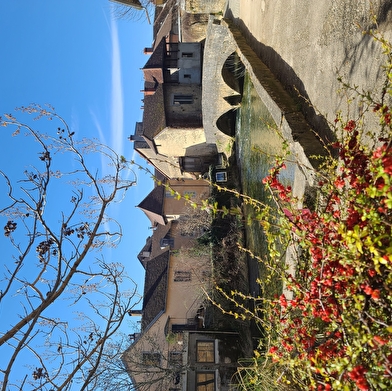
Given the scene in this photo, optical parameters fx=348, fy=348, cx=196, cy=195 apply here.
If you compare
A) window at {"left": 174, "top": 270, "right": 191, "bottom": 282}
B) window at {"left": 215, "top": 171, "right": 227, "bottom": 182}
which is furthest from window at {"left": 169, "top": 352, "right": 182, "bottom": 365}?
window at {"left": 215, "top": 171, "right": 227, "bottom": 182}

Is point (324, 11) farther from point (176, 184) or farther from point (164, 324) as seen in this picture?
point (176, 184)

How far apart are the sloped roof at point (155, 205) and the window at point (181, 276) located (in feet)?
18.3

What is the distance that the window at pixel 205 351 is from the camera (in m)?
13.5

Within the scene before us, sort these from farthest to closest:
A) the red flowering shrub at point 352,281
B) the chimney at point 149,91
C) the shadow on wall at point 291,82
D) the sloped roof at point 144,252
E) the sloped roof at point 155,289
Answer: the sloped roof at point 144,252, the chimney at point 149,91, the sloped roof at point 155,289, the shadow on wall at point 291,82, the red flowering shrub at point 352,281

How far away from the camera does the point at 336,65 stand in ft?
18.2

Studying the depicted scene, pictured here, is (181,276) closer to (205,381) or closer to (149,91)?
(205,381)

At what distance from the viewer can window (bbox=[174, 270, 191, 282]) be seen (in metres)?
20.2

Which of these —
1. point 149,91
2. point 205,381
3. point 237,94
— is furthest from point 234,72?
point 205,381

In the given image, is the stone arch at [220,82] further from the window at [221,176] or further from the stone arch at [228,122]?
the window at [221,176]

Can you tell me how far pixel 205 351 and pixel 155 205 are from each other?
43.9 ft

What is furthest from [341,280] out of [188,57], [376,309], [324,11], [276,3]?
[188,57]

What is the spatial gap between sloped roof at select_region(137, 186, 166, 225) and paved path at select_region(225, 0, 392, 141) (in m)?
16.6

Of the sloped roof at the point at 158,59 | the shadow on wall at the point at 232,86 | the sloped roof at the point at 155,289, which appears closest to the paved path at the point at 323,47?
the shadow on wall at the point at 232,86

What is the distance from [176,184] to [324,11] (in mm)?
20839
